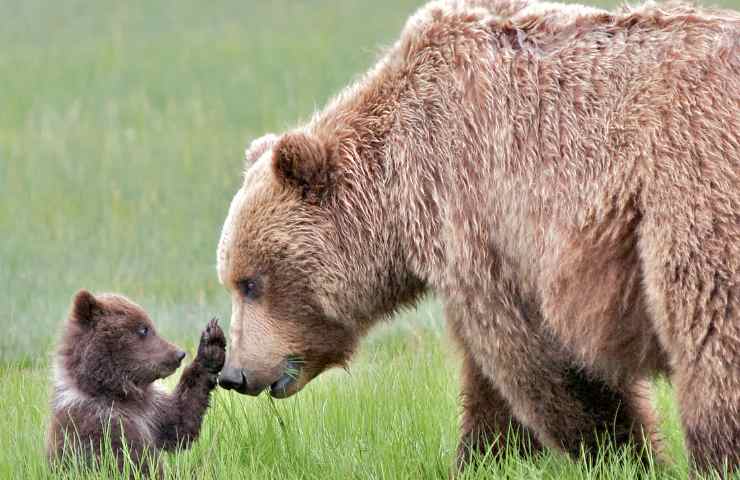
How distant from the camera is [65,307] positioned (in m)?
9.72

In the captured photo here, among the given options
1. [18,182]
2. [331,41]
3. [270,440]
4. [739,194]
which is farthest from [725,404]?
[331,41]

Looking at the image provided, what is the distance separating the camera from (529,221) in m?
5.12

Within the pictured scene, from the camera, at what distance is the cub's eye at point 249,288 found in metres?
5.60

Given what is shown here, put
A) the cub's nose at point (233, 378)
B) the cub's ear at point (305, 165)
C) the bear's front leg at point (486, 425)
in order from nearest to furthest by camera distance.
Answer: the cub's ear at point (305, 165) → the cub's nose at point (233, 378) → the bear's front leg at point (486, 425)

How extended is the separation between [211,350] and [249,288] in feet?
1.44

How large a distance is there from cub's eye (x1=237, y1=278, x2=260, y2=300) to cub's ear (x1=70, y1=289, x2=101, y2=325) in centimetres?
65

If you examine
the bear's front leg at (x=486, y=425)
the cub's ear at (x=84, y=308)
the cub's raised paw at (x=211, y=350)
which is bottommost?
the bear's front leg at (x=486, y=425)

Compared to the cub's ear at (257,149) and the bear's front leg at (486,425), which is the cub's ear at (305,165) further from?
the bear's front leg at (486,425)

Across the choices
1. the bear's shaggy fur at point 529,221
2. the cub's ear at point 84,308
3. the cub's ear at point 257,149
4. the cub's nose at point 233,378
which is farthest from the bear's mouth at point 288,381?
the cub's ear at point 257,149

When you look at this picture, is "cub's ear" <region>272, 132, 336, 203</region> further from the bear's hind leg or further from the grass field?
the bear's hind leg

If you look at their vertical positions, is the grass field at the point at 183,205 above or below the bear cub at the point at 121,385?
below

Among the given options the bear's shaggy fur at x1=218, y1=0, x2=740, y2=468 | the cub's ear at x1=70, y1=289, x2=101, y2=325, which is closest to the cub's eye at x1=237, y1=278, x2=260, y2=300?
the bear's shaggy fur at x1=218, y1=0, x2=740, y2=468

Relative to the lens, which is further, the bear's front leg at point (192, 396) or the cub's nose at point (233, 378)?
the bear's front leg at point (192, 396)

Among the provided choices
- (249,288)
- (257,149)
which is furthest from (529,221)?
(257,149)
